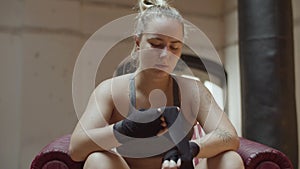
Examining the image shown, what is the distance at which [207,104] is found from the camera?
136 centimetres

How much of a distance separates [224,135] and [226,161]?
9cm

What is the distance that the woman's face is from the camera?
1214 millimetres

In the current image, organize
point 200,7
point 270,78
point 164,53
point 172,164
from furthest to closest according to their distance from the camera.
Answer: point 200,7 → point 270,78 → point 164,53 → point 172,164

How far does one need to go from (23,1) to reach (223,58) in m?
1.88

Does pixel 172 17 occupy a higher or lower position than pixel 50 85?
higher

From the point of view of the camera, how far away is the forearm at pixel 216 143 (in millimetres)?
1204

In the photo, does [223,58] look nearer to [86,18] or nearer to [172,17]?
[86,18]

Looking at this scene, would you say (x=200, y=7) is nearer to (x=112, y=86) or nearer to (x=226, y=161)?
(x=112, y=86)

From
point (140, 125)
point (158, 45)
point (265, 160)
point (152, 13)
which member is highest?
point (152, 13)

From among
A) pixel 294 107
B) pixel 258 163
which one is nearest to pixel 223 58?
pixel 294 107

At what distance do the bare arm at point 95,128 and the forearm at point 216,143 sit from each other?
0.85ft

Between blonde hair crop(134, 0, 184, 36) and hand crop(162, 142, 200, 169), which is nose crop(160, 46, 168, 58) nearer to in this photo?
blonde hair crop(134, 0, 184, 36)

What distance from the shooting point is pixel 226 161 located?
47.5 inches

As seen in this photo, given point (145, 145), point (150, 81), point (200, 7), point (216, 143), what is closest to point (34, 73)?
point (200, 7)
